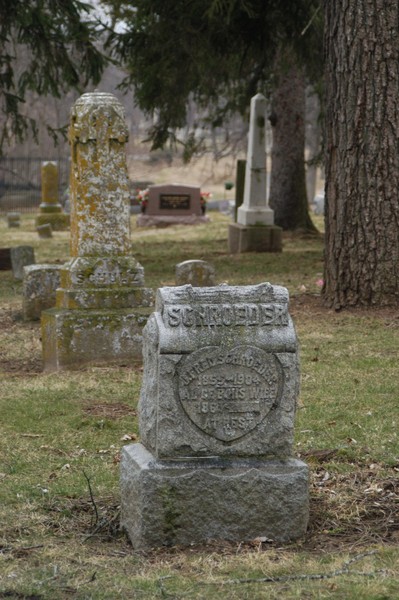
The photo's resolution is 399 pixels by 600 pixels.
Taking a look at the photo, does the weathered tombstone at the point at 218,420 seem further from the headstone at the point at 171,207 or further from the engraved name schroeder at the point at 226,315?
the headstone at the point at 171,207

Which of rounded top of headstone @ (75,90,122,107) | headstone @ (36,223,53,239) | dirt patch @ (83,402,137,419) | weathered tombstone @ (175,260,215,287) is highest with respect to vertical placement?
rounded top of headstone @ (75,90,122,107)

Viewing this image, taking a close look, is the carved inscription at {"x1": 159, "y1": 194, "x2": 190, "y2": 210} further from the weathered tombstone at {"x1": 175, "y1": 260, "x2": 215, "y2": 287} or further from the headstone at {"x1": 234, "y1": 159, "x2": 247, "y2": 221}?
the weathered tombstone at {"x1": 175, "y1": 260, "x2": 215, "y2": 287}

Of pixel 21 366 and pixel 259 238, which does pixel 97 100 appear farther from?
pixel 259 238

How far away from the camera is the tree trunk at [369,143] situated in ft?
39.6

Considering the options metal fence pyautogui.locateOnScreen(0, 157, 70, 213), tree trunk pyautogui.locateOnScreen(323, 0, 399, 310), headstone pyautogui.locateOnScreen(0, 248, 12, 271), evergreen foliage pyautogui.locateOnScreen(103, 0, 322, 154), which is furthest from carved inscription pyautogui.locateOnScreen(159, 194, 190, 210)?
tree trunk pyautogui.locateOnScreen(323, 0, 399, 310)

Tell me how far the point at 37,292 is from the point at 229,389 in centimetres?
802

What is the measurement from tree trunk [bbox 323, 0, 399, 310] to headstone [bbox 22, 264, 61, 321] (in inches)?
142

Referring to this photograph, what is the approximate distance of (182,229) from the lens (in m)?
27.6

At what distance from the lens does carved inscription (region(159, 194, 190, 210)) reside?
95.0 feet

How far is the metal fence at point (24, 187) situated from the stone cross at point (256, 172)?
17294mm

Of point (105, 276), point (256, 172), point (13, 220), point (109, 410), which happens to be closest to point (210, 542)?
point (109, 410)

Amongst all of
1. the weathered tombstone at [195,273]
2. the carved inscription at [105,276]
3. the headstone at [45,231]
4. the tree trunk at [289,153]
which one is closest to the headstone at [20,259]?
the weathered tombstone at [195,273]

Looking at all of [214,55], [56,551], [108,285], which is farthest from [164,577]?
[214,55]

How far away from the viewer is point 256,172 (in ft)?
65.9
